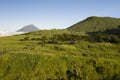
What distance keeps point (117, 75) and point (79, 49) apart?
20.4 meters

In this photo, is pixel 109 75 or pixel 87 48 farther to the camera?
pixel 87 48

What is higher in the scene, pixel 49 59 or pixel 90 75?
pixel 49 59

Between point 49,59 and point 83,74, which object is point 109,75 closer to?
point 83,74

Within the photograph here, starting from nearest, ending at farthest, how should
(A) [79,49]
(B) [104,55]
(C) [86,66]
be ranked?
1. (C) [86,66]
2. (B) [104,55]
3. (A) [79,49]

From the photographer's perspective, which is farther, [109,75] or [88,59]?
[88,59]

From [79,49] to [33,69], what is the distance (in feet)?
71.1

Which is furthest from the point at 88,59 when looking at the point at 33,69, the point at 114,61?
the point at 33,69

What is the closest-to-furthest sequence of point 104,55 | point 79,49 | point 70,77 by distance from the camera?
point 70,77 < point 104,55 < point 79,49

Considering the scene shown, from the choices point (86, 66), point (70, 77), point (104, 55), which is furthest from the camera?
point (104, 55)

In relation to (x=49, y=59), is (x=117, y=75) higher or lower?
lower

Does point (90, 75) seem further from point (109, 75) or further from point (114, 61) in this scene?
point (114, 61)

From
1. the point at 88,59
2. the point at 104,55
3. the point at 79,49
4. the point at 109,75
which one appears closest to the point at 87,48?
the point at 79,49

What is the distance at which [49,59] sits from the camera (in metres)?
50.8

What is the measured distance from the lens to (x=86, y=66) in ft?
161
